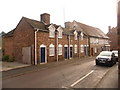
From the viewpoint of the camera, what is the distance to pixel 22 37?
20.6m

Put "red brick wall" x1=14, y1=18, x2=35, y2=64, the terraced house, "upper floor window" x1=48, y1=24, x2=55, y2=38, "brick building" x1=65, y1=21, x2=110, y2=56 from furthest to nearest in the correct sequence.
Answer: "brick building" x1=65, y1=21, x2=110, y2=56 → "upper floor window" x1=48, y1=24, x2=55, y2=38 → "red brick wall" x1=14, y1=18, x2=35, y2=64 → the terraced house

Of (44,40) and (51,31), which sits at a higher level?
(51,31)

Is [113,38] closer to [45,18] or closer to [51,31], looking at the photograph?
[45,18]

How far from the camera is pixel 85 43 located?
32344 mm

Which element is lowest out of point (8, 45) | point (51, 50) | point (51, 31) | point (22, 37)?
point (51, 50)

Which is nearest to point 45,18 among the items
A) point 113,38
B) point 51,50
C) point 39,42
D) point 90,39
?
point 51,50

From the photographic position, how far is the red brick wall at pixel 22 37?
19.0 metres

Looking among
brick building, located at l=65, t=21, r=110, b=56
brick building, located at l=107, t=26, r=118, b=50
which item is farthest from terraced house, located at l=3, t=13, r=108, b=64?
brick building, located at l=107, t=26, r=118, b=50

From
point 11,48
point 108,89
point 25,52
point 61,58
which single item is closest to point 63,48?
point 61,58

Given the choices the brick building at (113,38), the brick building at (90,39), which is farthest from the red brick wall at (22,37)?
the brick building at (113,38)

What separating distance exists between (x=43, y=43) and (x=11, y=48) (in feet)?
22.4

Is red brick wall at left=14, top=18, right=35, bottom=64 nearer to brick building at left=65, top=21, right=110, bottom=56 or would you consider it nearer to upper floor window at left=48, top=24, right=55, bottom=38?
upper floor window at left=48, top=24, right=55, bottom=38

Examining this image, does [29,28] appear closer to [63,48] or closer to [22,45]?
[22,45]

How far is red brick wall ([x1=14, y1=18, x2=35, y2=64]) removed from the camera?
19.0 m
